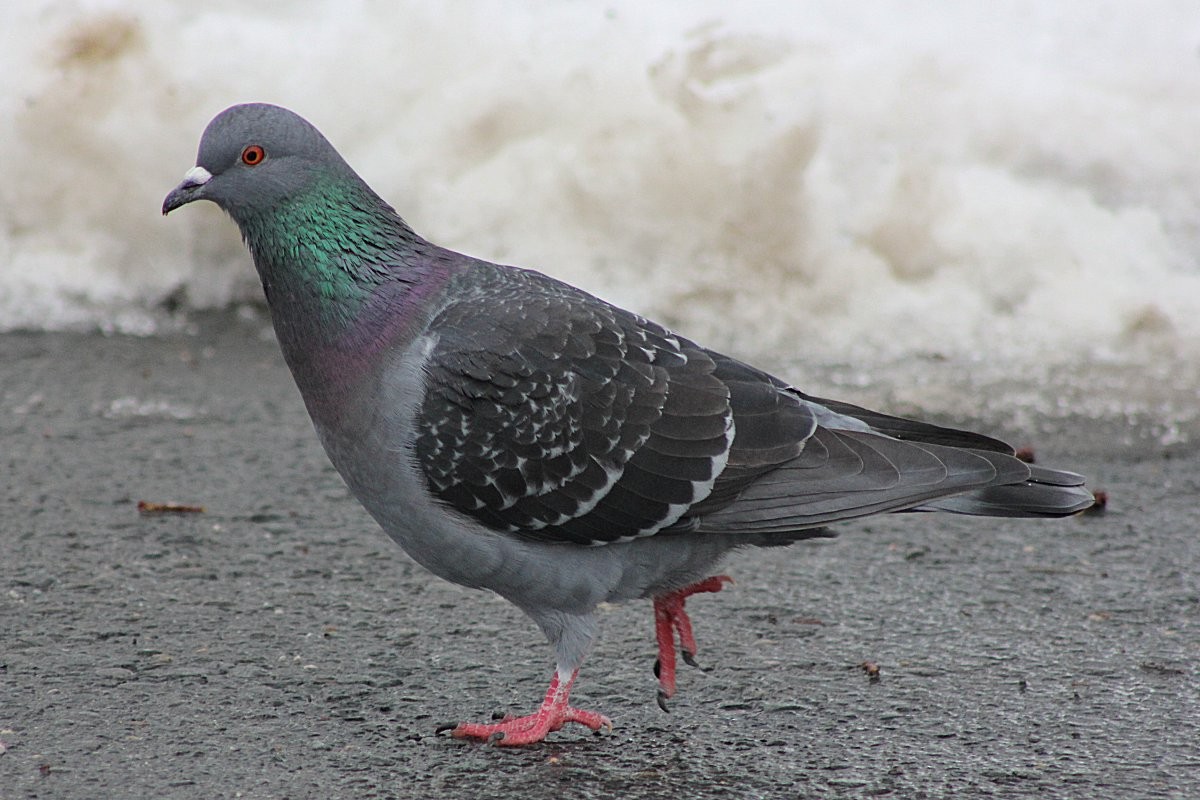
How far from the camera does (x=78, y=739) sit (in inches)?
123

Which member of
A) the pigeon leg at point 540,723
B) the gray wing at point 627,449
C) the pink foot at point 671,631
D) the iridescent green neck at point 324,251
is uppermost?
the iridescent green neck at point 324,251

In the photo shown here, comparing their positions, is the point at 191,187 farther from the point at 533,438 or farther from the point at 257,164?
the point at 533,438

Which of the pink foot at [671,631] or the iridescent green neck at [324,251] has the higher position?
Result: the iridescent green neck at [324,251]

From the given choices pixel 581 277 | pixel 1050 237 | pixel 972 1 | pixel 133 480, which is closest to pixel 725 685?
pixel 133 480

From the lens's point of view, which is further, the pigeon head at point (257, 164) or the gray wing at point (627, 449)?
the pigeon head at point (257, 164)

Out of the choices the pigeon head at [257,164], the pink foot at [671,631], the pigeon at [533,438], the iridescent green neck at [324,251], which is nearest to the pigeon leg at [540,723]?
the pigeon at [533,438]

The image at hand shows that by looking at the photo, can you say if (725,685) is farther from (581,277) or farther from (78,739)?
(581,277)

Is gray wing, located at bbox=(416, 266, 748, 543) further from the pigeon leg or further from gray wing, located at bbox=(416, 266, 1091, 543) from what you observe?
the pigeon leg

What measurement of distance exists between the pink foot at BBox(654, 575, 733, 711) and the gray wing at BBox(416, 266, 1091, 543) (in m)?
0.26

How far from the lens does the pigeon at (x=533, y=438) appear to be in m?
3.30

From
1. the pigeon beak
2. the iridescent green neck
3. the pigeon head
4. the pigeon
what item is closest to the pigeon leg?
the pigeon

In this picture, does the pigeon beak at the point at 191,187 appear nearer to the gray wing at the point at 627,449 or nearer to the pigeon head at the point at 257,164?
the pigeon head at the point at 257,164

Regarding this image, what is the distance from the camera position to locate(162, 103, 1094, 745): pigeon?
10.8 feet

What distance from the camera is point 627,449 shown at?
3.39 metres
